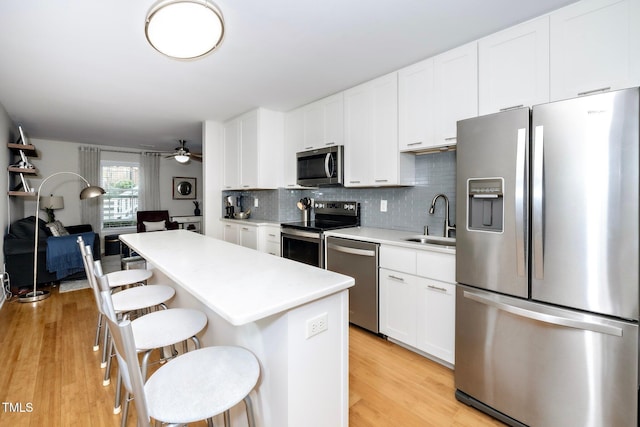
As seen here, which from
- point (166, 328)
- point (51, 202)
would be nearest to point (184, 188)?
point (51, 202)

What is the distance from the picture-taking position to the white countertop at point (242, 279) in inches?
40.8

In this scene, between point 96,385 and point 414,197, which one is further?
point 414,197

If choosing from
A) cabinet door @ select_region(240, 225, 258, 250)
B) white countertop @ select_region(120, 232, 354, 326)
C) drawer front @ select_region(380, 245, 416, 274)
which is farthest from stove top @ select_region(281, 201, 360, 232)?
white countertop @ select_region(120, 232, 354, 326)

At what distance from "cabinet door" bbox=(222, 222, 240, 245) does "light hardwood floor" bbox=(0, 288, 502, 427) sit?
1.93 m

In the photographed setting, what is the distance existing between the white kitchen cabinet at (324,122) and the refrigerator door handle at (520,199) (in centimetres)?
195

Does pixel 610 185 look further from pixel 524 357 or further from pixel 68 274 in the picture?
pixel 68 274

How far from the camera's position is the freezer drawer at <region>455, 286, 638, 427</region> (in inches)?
51.0

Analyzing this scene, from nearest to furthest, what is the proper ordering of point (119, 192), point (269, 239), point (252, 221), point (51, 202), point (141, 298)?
point (141, 298) < point (269, 239) < point (252, 221) < point (51, 202) < point (119, 192)

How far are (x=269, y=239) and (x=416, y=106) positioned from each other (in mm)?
2345

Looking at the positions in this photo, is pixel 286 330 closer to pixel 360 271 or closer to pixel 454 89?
pixel 360 271

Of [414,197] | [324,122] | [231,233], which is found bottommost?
[231,233]

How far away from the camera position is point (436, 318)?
7.16ft

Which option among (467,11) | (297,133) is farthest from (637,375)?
(297,133)

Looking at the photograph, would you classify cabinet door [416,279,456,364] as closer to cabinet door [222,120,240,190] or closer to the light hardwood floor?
the light hardwood floor
